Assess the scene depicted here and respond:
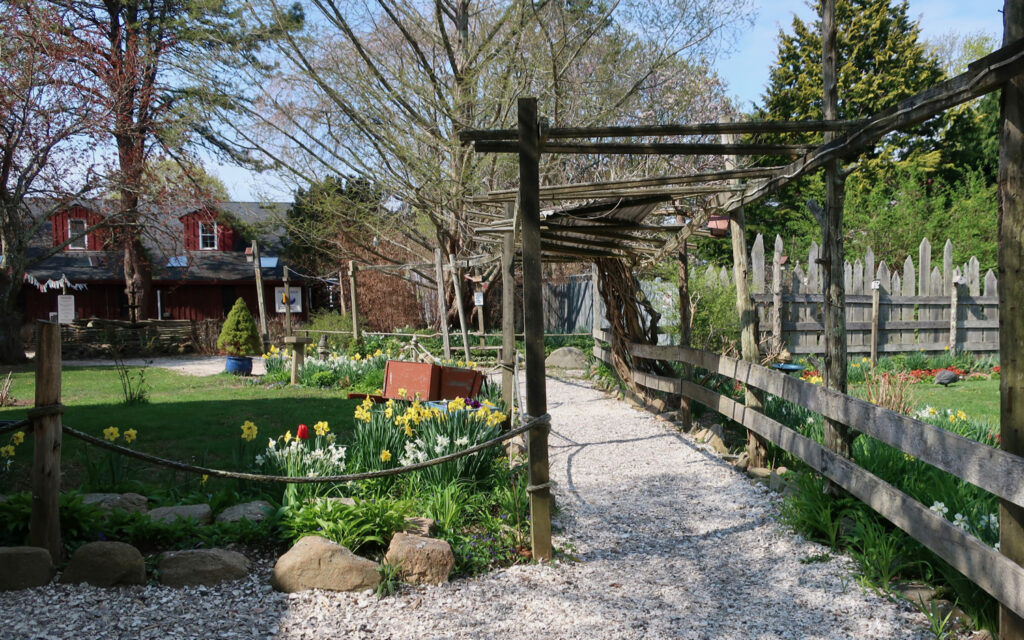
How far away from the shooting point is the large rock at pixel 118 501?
13.1 ft

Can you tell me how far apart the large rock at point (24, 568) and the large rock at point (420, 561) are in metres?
1.61

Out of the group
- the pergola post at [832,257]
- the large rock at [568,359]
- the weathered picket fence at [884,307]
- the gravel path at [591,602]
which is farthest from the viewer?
the large rock at [568,359]

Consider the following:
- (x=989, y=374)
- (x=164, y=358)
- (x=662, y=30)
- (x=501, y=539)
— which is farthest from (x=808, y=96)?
(x=501, y=539)

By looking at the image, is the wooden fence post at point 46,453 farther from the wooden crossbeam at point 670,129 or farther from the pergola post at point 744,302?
the pergola post at point 744,302

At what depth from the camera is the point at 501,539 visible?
4.16 m

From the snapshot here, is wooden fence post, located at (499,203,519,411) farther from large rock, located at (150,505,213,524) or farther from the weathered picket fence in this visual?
the weathered picket fence

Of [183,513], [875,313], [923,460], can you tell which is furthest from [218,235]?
[923,460]

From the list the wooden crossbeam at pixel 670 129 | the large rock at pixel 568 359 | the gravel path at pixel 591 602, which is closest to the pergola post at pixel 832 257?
the wooden crossbeam at pixel 670 129

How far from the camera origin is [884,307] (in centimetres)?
1157

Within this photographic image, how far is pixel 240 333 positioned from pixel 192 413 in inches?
463

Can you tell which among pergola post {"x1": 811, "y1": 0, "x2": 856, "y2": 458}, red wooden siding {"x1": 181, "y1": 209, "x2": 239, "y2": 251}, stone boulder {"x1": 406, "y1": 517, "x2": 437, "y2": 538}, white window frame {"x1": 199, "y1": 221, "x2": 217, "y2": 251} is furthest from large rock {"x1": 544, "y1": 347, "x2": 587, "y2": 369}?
white window frame {"x1": 199, "y1": 221, "x2": 217, "y2": 251}

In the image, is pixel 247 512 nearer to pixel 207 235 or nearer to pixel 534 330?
pixel 534 330

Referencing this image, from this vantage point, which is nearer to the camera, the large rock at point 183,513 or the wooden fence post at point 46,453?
the wooden fence post at point 46,453

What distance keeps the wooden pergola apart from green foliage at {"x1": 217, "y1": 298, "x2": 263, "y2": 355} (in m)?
14.3
